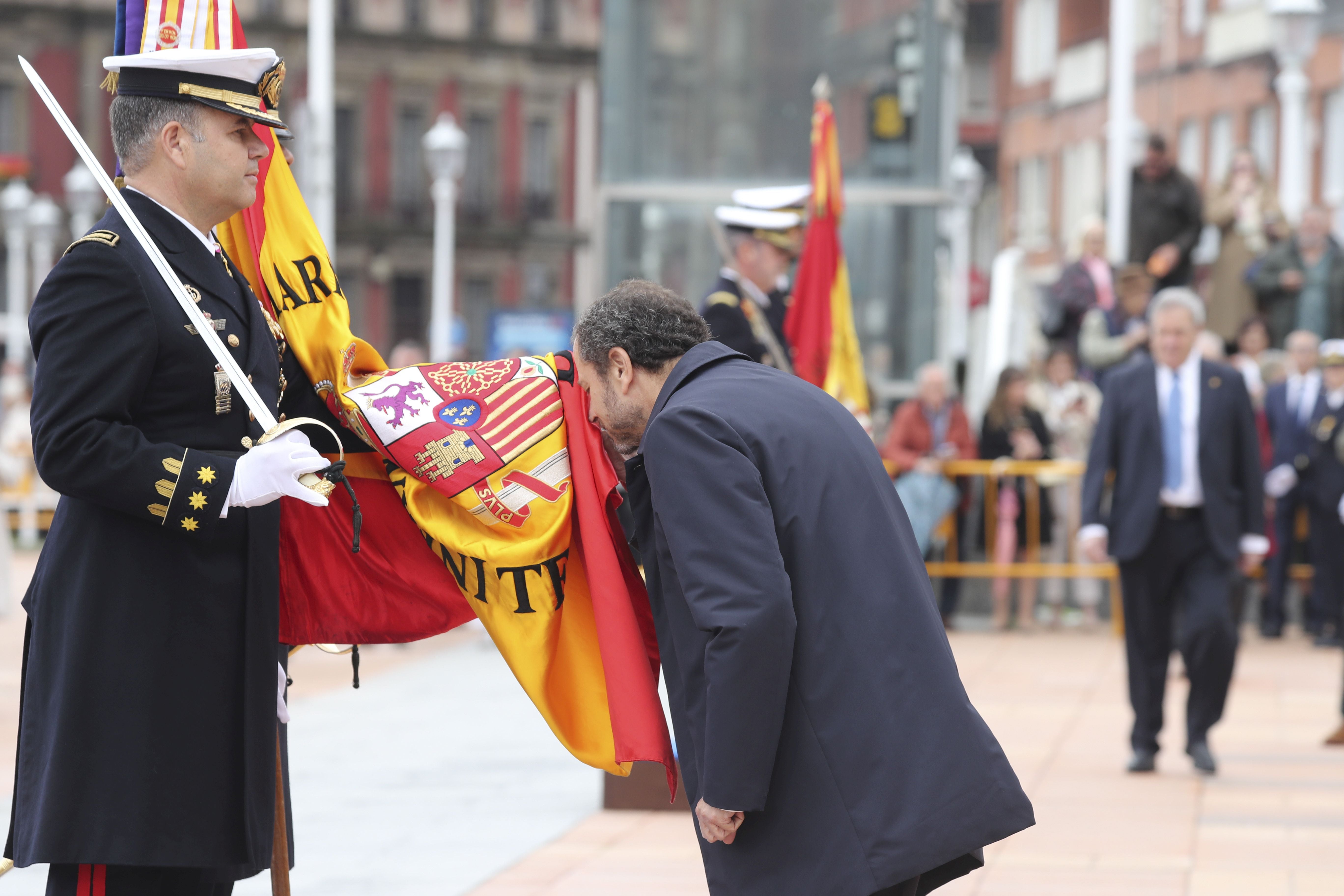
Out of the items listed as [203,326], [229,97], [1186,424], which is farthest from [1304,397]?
[203,326]

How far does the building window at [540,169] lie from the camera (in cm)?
5731

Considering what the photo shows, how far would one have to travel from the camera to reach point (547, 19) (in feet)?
188

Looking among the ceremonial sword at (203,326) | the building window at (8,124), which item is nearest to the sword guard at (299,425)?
the ceremonial sword at (203,326)

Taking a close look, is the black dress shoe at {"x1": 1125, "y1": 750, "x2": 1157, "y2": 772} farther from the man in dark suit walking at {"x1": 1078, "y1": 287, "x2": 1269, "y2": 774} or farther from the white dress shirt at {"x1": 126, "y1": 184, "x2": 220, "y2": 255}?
the white dress shirt at {"x1": 126, "y1": 184, "x2": 220, "y2": 255}

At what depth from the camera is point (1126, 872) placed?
621 centimetres

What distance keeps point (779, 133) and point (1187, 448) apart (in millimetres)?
8632

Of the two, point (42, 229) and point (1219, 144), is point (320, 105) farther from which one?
point (1219, 144)

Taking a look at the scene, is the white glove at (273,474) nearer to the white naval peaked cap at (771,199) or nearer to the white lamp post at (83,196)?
the white naval peaked cap at (771,199)

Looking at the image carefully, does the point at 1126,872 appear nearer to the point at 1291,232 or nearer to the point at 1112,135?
the point at 1291,232

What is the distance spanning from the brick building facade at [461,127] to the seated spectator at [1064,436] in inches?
1587

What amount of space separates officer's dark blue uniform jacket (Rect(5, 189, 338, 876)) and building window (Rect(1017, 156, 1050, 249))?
4830 centimetres

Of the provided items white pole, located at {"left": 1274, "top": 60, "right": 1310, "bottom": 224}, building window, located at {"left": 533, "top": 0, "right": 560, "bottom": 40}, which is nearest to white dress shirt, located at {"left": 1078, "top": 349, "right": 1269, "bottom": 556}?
white pole, located at {"left": 1274, "top": 60, "right": 1310, "bottom": 224}

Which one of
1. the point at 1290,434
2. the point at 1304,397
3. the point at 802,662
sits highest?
the point at 1304,397

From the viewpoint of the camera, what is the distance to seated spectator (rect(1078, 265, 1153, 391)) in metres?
14.1
